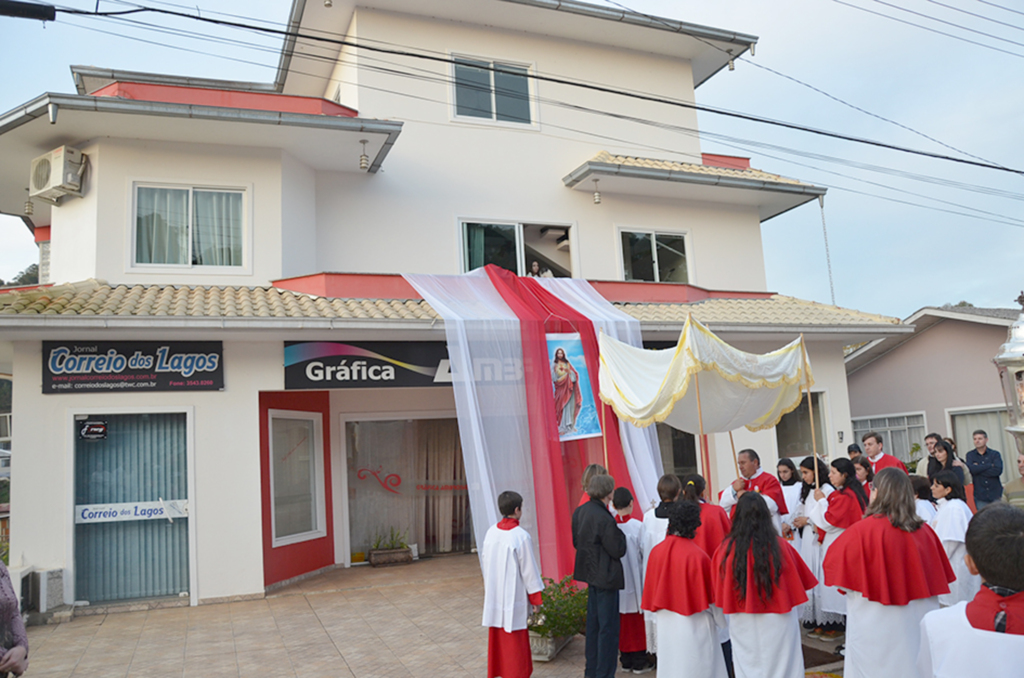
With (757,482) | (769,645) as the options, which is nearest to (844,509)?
(757,482)

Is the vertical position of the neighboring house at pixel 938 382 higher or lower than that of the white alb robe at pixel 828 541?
higher

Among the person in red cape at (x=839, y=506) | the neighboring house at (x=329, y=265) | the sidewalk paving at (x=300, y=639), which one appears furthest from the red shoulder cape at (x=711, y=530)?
the neighboring house at (x=329, y=265)

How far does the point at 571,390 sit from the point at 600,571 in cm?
388

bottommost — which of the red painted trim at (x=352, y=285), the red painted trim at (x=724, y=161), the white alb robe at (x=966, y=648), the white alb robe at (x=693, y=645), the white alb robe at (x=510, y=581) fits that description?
the white alb robe at (x=693, y=645)

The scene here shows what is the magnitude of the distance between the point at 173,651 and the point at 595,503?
4835mm

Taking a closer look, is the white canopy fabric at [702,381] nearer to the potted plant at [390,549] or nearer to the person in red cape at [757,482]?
the person in red cape at [757,482]

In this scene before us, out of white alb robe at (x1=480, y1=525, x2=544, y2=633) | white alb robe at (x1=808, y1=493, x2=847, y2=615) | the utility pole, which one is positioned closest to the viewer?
white alb robe at (x1=480, y1=525, x2=544, y2=633)

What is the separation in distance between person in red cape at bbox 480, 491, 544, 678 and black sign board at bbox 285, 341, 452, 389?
463cm

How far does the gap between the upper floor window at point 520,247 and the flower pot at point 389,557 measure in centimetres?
518

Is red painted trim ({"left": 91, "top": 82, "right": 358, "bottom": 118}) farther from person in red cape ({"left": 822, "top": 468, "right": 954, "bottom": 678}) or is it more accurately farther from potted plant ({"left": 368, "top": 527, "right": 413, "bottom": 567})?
person in red cape ({"left": 822, "top": 468, "right": 954, "bottom": 678})

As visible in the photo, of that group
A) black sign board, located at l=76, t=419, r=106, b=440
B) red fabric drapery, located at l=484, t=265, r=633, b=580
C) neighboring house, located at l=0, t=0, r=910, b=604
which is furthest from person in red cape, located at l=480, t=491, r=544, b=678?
black sign board, located at l=76, t=419, r=106, b=440

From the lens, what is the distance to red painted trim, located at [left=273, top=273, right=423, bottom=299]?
1159cm

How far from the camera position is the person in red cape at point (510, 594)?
6070 mm

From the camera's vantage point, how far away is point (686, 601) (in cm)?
533
